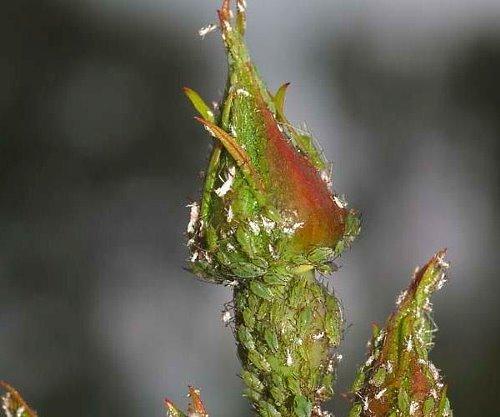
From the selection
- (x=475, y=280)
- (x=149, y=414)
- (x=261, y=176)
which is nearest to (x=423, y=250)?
(x=475, y=280)

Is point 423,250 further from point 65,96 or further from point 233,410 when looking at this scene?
point 65,96

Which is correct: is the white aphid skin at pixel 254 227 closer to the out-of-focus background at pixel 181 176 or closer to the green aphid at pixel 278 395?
the green aphid at pixel 278 395

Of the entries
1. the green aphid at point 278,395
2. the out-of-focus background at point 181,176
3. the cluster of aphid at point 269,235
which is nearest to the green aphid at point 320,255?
the cluster of aphid at point 269,235

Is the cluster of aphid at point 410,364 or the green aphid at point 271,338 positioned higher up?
the cluster of aphid at point 410,364

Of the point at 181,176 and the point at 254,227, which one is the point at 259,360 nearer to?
the point at 254,227

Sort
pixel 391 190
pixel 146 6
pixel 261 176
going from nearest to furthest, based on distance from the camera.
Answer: pixel 261 176 < pixel 146 6 < pixel 391 190

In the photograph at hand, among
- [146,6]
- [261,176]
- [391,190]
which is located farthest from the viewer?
[391,190]

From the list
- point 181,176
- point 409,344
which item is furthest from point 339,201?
point 181,176

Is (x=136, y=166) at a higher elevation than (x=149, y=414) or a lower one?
higher
